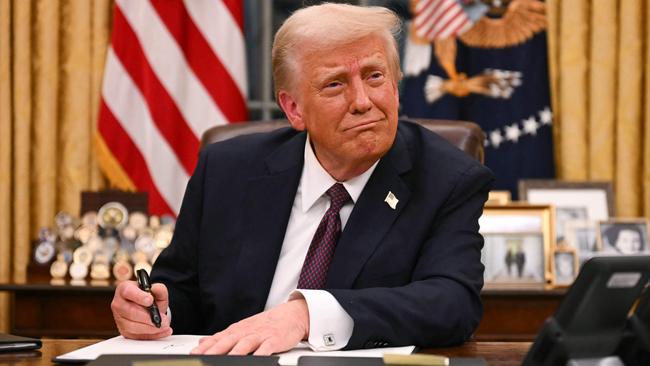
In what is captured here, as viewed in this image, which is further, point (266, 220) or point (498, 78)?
point (498, 78)

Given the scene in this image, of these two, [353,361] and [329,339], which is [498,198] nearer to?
[329,339]

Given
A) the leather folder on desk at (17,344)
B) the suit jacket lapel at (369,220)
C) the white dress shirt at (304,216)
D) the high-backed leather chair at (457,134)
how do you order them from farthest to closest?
the high-backed leather chair at (457,134) < the white dress shirt at (304,216) < the suit jacket lapel at (369,220) < the leather folder on desk at (17,344)

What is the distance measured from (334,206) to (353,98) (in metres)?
0.27

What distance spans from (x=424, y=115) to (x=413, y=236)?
2368 millimetres

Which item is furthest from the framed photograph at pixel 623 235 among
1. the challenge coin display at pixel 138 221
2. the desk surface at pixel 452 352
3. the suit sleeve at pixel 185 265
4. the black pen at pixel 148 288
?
the black pen at pixel 148 288

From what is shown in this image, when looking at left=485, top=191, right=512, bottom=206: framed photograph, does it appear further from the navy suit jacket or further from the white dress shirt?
the white dress shirt

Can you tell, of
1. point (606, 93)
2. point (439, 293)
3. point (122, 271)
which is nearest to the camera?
point (439, 293)

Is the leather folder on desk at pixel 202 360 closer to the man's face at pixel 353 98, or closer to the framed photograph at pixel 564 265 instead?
the man's face at pixel 353 98

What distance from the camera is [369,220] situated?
2.42 meters

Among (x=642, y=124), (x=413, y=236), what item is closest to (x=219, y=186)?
(x=413, y=236)

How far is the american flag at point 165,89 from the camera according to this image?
473cm

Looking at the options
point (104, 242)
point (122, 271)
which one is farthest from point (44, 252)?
point (122, 271)

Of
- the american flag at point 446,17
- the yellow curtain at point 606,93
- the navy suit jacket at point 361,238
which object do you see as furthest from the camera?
the american flag at point 446,17

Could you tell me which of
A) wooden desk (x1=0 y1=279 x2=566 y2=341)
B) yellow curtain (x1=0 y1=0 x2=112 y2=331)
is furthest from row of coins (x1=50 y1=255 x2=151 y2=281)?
yellow curtain (x1=0 y1=0 x2=112 y2=331)
